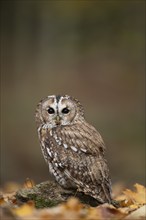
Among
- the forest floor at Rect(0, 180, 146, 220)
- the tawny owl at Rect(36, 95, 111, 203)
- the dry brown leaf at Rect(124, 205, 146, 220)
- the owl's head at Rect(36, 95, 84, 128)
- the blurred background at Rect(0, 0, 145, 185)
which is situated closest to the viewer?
the forest floor at Rect(0, 180, 146, 220)

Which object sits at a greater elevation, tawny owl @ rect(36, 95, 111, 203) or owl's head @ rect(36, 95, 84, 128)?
owl's head @ rect(36, 95, 84, 128)

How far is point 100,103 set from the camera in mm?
35500

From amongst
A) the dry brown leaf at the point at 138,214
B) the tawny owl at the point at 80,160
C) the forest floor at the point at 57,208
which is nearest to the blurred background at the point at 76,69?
the tawny owl at the point at 80,160

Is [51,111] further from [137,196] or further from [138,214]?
[138,214]

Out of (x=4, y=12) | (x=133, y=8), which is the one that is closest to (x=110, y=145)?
(x=133, y=8)

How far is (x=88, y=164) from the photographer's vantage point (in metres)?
8.53

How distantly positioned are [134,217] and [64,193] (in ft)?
5.78

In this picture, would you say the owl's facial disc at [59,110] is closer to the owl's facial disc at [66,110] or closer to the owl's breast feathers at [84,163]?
the owl's facial disc at [66,110]

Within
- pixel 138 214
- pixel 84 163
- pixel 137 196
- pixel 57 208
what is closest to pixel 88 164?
pixel 84 163

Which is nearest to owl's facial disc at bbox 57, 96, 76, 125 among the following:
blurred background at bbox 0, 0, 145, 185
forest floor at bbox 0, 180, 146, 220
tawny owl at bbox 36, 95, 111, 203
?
tawny owl at bbox 36, 95, 111, 203

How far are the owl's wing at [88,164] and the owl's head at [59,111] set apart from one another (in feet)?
1.64

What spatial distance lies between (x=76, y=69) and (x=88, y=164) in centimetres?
3296

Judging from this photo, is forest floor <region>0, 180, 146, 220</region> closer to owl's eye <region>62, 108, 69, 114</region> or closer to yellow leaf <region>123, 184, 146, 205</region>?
yellow leaf <region>123, 184, 146, 205</region>

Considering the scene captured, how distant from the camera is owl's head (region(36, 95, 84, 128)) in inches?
357
